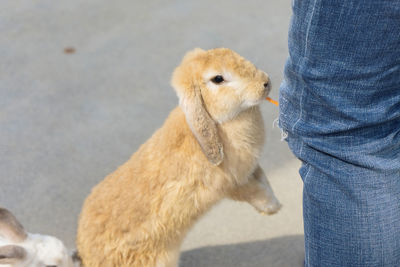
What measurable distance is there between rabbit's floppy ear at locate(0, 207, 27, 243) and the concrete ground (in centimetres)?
64

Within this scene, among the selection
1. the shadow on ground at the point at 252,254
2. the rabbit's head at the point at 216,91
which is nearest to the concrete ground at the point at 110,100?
the shadow on ground at the point at 252,254

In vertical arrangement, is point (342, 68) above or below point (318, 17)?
below

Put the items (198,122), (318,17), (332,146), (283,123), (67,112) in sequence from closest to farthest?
1. (318,17)
2. (332,146)
3. (283,123)
4. (198,122)
5. (67,112)

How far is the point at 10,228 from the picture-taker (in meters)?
1.93

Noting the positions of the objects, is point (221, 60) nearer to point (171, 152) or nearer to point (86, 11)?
point (171, 152)

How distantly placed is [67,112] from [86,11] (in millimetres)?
1462

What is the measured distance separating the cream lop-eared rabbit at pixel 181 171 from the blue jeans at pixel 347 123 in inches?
16.8

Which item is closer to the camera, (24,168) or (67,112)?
(24,168)

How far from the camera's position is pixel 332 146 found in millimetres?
1600

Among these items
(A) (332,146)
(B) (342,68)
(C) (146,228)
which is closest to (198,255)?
(C) (146,228)

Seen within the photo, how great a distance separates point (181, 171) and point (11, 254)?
725 mm

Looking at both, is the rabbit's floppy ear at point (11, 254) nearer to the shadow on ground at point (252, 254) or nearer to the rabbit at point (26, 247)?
the rabbit at point (26, 247)

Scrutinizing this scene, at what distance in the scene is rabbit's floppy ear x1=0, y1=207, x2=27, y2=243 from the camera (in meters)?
1.92

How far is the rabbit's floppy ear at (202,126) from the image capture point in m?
2.04
